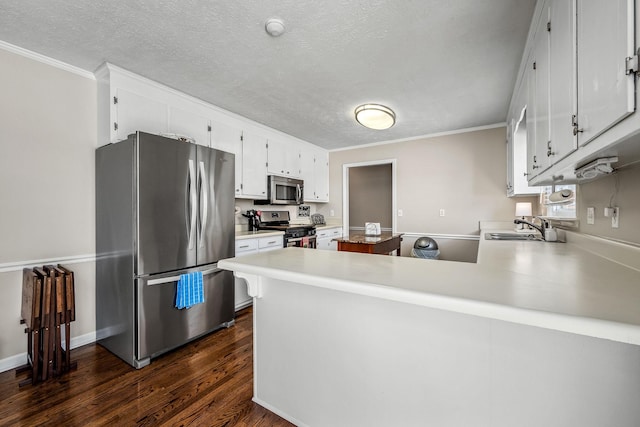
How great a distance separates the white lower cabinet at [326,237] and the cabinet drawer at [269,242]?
1.00 metres

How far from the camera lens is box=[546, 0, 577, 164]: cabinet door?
1.08 m

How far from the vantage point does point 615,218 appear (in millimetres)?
1453

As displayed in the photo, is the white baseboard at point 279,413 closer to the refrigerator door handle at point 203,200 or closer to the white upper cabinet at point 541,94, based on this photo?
the refrigerator door handle at point 203,200

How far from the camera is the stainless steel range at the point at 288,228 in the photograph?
Answer: 12.6 ft

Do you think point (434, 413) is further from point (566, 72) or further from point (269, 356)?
point (566, 72)

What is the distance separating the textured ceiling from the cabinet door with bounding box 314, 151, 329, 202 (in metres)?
2.09

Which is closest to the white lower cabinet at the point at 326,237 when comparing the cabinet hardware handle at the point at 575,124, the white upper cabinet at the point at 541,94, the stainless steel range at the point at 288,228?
the stainless steel range at the point at 288,228

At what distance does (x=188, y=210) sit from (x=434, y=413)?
2.23 m

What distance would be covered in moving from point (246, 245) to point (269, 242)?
Result: 40 centimetres

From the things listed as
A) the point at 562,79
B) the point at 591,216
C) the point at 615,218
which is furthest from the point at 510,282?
the point at 591,216

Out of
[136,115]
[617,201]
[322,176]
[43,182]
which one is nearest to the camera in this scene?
[617,201]

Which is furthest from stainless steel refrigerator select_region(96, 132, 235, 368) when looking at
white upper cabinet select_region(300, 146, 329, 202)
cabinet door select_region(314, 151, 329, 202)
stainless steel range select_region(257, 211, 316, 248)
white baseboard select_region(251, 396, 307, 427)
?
cabinet door select_region(314, 151, 329, 202)

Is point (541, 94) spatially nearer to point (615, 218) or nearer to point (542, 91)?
point (542, 91)

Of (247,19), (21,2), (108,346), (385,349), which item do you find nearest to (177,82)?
(21,2)
